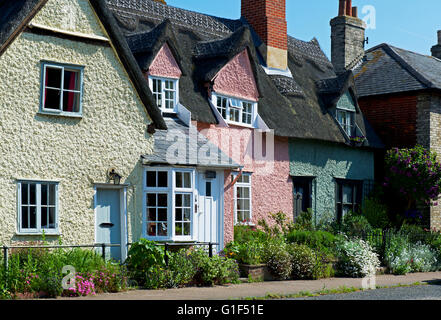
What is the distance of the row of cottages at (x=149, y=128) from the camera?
47.3 feet

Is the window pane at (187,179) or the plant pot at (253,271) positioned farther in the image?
the window pane at (187,179)

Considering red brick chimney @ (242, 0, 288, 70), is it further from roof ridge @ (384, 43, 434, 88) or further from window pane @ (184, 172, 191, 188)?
window pane @ (184, 172, 191, 188)

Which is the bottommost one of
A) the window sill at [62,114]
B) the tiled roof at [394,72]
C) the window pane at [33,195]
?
the window pane at [33,195]

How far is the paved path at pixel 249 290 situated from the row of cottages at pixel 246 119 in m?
2.67

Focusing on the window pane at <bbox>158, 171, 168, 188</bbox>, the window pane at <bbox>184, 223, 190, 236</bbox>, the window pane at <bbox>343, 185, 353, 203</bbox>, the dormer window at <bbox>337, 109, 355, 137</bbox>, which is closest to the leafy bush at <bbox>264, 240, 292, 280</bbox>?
the window pane at <bbox>184, 223, 190, 236</bbox>

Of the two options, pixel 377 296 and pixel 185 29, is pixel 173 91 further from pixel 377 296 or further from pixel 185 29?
pixel 377 296

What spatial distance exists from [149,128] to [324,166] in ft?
29.3

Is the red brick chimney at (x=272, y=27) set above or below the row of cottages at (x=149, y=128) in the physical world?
above

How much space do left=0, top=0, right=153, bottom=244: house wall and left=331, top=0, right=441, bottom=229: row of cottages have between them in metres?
12.7

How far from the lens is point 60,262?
13.1m

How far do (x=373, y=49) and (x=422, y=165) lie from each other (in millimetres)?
8318

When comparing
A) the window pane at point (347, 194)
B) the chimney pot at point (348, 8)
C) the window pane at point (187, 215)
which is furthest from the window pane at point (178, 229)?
the chimney pot at point (348, 8)

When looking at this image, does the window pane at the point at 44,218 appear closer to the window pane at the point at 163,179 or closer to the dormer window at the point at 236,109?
the window pane at the point at 163,179
